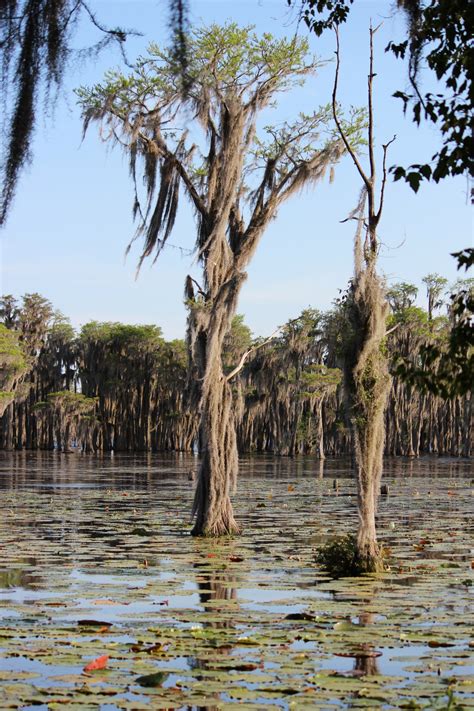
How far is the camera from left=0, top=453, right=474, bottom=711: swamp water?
5.92 meters

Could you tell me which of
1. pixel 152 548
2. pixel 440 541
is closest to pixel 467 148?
pixel 152 548

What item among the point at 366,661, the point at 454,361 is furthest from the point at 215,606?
the point at 454,361

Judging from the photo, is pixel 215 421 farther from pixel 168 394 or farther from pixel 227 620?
pixel 168 394

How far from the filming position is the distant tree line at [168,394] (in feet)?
263

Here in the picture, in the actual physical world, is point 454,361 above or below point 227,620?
above

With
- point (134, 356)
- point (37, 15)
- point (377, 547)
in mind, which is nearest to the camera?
point (37, 15)

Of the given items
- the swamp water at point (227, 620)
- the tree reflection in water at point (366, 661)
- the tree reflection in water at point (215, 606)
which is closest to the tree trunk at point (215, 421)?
the swamp water at point (227, 620)

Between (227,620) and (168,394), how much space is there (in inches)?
3223

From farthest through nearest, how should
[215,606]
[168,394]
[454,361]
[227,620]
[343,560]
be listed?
[168,394] → [343,560] → [215,606] → [227,620] → [454,361]

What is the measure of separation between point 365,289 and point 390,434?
73.7 metres

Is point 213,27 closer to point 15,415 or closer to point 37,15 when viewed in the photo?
point 37,15

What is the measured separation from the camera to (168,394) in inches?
3543

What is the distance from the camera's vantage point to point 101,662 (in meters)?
6.49

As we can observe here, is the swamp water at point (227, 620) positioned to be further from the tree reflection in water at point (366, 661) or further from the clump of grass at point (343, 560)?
the clump of grass at point (343, 560)
